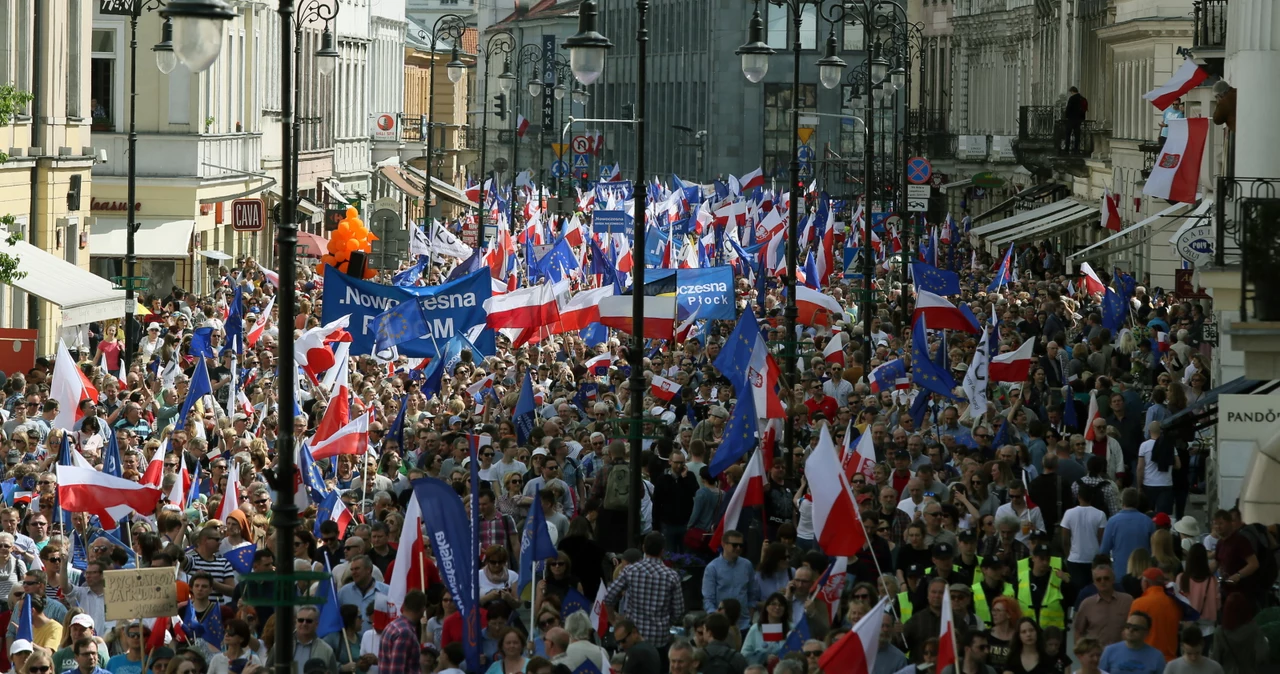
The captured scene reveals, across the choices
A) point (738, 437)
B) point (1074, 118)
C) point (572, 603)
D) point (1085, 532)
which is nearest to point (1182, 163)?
point (738, 437)

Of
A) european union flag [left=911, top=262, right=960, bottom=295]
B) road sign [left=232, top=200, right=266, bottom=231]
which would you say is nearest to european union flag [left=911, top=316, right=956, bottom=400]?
european union flag [left=911, top=262, right=960, bottom=295]

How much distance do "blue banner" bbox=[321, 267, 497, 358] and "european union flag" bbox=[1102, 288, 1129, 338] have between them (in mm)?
10540

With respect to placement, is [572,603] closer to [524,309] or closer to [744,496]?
[744,496]

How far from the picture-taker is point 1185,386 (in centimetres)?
2462

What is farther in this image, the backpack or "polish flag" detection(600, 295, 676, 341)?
"polish flag" detection(600, 295, 676, 341)

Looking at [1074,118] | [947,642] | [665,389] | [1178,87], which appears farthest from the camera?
[1074,118]

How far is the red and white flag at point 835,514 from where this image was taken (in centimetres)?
1522

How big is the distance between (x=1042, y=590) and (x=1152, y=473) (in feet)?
19.0

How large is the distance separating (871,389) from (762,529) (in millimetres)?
8283

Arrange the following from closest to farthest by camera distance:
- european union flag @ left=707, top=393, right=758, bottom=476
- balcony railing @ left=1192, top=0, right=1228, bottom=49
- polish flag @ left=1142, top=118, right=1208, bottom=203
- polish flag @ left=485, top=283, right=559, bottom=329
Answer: european union flag @ left=707, top=393, right=758, bottom=476
polish flag @ left=1142, top=118, right=1208, bottom=203
polish flag @ left=485, top=283, right=559, bottom=329
balcony railing @ left=1192, top=0, right=1228, bottom=49

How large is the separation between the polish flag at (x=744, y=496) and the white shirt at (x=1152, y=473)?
4.96m

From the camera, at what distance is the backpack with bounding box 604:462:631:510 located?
1827 cm

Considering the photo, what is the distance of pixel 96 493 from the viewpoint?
17266 millimetres

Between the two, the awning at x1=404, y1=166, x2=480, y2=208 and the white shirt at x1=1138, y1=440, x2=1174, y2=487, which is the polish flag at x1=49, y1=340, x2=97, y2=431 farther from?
the awning at x1=404, y1=166, x2=480, y2=208
